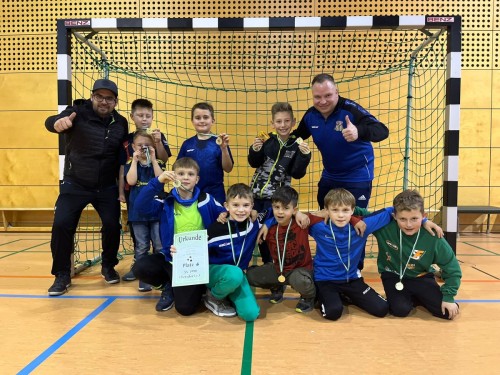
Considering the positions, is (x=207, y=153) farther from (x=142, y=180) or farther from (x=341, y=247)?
(x=341, y=247)

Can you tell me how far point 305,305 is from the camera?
106 inches

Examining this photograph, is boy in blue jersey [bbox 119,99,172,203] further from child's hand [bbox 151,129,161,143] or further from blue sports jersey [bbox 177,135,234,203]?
blue sports jersey [bbox 177,135,234,203]

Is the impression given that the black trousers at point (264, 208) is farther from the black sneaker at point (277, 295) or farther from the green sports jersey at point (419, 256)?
the green sports jersey at point (419, 256)

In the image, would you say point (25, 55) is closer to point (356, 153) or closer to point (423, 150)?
point (356, 153)

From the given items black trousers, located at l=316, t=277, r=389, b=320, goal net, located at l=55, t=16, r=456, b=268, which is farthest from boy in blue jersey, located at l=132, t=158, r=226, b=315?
goal net, located at l=55, t=16, r=456, b=268

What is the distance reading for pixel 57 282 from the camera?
3.09 m

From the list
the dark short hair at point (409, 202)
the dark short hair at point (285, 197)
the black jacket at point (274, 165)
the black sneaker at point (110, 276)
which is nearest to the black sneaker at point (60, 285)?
the black sneaker at point (110, 276)

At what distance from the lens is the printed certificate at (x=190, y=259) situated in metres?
2.53

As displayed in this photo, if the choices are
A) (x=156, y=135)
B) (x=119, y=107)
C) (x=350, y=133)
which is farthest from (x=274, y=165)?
(x=119, y=107)

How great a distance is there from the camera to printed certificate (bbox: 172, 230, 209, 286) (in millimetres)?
2527

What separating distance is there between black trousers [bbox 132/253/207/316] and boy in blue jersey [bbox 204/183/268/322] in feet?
0.38

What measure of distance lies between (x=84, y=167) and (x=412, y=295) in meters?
2.89

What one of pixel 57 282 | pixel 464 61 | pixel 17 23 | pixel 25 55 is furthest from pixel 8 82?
pixel 464 61

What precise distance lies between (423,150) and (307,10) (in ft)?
10.0
